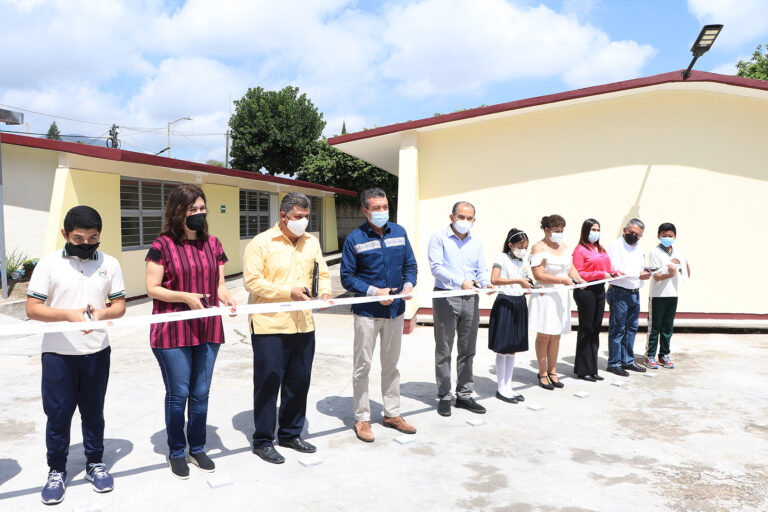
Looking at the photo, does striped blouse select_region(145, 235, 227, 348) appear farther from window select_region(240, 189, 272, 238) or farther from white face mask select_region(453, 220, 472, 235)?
window select_region(240, 189, 272, 238)

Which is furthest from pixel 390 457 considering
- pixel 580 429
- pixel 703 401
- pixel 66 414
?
pixel 703 401

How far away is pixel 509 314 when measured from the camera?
5086 millimetres

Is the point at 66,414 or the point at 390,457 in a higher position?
the point at 66,414

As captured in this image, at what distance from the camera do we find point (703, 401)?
17.2ft

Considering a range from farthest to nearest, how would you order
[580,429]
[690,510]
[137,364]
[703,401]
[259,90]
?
1. [259,90]
2. [137,364]
3. [703,401]
4. [580,429]
5. [690,510]

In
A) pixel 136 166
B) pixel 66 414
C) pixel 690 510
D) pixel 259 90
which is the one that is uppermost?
pixel 259 90

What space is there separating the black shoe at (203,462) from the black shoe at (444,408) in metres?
1.97

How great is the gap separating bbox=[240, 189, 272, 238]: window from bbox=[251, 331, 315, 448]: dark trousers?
41.3ft

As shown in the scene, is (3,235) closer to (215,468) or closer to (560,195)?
(215,468)

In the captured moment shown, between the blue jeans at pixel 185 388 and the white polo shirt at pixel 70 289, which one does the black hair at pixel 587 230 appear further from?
the white polo shirt at pixel 70 289

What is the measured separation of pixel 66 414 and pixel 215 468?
0.97 m

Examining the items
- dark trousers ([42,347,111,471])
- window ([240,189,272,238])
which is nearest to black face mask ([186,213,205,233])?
dark trousers ([42,347,111,471])

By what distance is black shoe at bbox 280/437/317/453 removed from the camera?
388cm

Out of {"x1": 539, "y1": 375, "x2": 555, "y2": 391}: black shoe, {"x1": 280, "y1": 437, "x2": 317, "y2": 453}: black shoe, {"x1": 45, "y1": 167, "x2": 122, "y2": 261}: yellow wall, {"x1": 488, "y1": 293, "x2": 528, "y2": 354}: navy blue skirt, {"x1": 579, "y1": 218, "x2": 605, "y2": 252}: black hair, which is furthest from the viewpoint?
{"x1": 45, "y1": 167, "x2": 122, "y2": 261}: yellow wall
